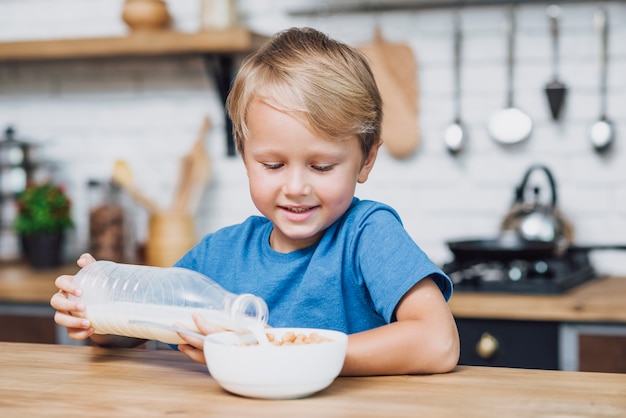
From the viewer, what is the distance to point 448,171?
117 inches

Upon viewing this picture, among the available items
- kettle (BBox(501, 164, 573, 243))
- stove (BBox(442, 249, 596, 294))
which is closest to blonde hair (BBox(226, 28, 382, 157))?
stove (BBox(442, 249, 596, 294))

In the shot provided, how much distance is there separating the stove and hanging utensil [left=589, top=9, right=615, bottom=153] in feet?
1.42

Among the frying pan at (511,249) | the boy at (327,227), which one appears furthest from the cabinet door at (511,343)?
the boy at (327,227)

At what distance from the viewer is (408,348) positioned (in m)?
1.17

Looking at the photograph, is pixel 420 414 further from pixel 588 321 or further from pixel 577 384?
pixel 588 321

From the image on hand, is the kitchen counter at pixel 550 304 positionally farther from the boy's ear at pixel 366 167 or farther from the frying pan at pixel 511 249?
Result: the boy's ear at pixel 366 167

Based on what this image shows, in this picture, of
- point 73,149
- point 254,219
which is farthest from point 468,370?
point 73,149

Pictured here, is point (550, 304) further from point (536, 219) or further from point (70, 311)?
point (70, 311)

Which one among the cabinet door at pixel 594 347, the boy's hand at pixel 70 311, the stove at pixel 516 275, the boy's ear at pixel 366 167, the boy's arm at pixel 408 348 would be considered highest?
the boy's ear at pixel 366 167

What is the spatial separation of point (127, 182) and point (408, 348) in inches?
83.6

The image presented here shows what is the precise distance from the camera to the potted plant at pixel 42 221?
9.95ft

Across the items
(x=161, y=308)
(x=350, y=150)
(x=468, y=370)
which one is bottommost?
(x=468, y=370)

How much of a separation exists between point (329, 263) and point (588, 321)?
1029 millimetres

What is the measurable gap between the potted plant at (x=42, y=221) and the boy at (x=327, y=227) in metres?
1.66
